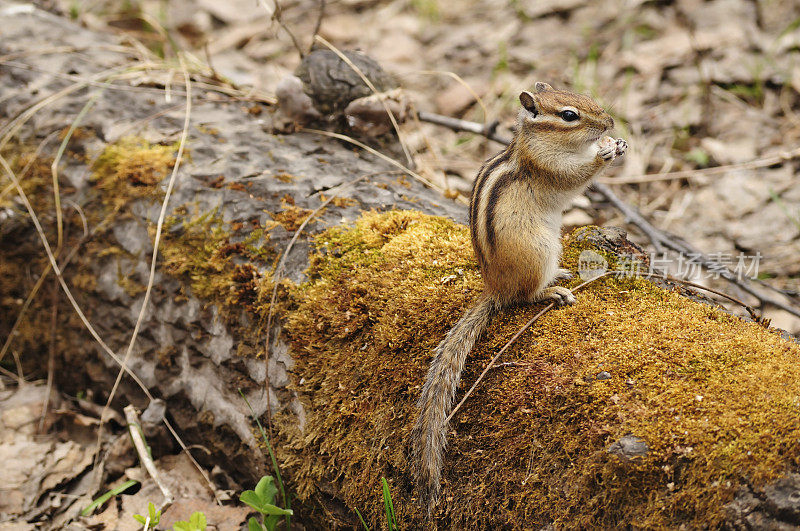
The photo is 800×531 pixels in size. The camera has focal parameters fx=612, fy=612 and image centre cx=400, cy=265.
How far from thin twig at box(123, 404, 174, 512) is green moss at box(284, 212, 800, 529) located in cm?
68

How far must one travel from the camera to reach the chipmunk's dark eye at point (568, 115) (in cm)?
254

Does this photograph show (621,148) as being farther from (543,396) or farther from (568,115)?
(543,396)

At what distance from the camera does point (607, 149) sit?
257 centimetres

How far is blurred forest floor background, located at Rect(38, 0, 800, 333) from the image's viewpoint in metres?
4.69

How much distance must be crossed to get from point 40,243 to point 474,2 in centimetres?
590

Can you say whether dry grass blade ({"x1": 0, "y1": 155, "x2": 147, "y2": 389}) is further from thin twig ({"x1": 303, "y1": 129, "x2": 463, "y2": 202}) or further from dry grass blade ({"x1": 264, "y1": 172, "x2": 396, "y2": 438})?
thin twig ({"x1": 303, "y1": 129, "x2": 463, "y2": 202})

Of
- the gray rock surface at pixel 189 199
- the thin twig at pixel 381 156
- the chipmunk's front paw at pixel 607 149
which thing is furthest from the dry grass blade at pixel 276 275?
the chipmunk's front paw at pixel 607 149

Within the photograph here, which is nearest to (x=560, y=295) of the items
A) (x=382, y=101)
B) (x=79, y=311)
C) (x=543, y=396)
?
(x=543, y=396)

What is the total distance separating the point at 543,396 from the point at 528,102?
128 centimetres

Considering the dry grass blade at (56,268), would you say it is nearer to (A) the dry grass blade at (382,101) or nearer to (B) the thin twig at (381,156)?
(B) the thin twig at (381,156)

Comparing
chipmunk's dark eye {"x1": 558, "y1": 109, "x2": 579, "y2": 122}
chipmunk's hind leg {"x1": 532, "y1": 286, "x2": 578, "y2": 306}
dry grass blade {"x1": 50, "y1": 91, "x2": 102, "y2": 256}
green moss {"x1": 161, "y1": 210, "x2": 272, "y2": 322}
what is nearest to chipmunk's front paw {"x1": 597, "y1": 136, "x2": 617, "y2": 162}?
chipmunk's dark eye {"x1": 558, "y1": 109, "x2": 579, "y2": 122}

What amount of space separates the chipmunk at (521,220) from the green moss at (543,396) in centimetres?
9

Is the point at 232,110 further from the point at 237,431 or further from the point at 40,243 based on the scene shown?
the point at 237,431

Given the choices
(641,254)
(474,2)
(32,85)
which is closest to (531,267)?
(641,254)
